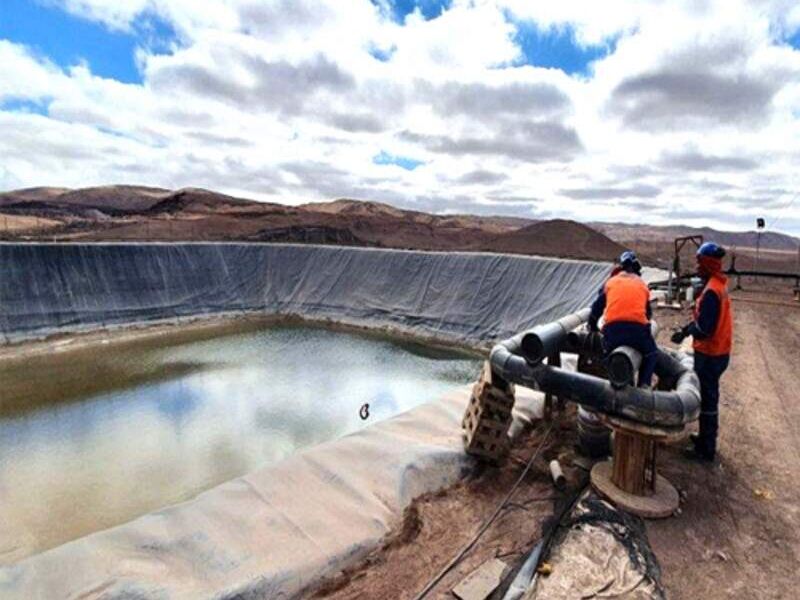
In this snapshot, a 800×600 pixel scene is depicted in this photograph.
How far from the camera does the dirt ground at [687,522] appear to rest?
8.94 feet

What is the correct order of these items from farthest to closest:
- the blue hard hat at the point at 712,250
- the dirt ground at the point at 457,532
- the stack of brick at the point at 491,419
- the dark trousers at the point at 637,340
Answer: the stack of brick at the point at 491,419 < the blue hard hat at the point at 712,250 < the dark trousers at the point at 637,340 < the dirt ground at the point at 457,532

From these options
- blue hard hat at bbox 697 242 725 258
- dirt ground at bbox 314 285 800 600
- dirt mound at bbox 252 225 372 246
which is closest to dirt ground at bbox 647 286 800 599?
dirt ground at bbox 314 285 800 600

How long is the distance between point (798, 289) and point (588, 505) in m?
13.4

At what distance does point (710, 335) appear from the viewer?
145 inches

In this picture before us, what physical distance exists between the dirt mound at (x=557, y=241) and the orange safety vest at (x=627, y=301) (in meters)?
25.2

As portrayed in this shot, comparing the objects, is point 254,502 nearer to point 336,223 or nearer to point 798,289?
point 798,289

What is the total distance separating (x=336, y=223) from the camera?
→ 35.8 meters

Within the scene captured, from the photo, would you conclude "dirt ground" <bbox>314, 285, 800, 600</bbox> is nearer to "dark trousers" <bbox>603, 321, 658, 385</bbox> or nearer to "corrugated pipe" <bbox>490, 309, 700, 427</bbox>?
"corrugated pipe" <bbox>490, 309, 700, 427</bbox>

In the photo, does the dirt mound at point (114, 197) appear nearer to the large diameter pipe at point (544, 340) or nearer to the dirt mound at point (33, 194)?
the dirt mound at point (33, 194)

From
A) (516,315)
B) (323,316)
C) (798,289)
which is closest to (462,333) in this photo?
(516,315)

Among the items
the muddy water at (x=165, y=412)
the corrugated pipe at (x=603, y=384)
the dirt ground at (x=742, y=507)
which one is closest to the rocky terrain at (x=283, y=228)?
the muddy water at (x=165, y=412)

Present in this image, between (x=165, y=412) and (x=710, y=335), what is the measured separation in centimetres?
966

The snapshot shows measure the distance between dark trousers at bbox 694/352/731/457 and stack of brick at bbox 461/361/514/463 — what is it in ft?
4.88

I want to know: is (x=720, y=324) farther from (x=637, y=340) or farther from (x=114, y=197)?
(x=114, y=197)
